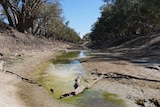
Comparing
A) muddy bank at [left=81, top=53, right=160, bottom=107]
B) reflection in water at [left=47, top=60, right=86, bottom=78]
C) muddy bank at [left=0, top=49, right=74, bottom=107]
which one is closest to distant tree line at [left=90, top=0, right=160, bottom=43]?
reflection in water at [left=47, top=60, right=86, bottom=78]

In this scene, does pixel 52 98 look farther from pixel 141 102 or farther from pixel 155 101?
pixel 155 101

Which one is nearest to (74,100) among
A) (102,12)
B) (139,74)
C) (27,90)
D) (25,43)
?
(27,90)

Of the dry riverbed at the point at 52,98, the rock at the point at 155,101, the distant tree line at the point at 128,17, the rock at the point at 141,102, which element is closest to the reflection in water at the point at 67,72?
the dry riverbed at the point at 52,98

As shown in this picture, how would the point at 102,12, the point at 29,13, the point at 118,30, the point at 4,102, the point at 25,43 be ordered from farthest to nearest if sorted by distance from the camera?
the point at 102,12, the point at 118,30, the point at 29,13, the point at 25,43, the point at 4,102

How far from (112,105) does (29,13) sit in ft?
140

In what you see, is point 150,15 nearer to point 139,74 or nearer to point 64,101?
point 139,74

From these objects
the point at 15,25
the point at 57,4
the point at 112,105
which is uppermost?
the point at 57,4

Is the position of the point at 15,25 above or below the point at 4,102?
above

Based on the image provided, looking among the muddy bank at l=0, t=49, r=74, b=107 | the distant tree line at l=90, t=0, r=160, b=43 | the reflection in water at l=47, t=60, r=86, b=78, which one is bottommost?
the reflection in water at l=47, t=60, r=86, b=78

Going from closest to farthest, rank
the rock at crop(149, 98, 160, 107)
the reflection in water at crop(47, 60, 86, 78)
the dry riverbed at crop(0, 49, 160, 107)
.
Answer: the rock at crop(149, 98, 160, 107) < the dry riverbed at crop(0, 49, 160, 107) < the reflection in water at crop(47, 60, 86, 78)

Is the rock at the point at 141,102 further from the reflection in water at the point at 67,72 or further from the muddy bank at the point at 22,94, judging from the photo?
the reflection in water at the point at 67,72

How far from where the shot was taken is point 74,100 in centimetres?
1345

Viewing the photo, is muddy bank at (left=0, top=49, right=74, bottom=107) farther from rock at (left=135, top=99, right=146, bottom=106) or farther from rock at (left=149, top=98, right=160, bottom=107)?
rock at (left=149, top=98, right=160, bottom=107)

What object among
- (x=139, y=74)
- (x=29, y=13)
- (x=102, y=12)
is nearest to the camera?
(x=139, y=74)
